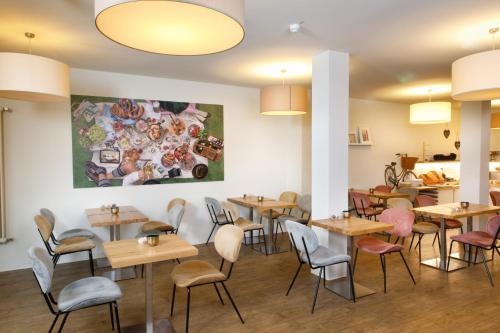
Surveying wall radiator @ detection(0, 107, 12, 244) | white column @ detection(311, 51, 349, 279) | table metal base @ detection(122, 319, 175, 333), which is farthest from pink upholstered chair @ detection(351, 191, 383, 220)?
wall radiator @ detection(0, 107, 12, 244)

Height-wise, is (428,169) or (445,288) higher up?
(428,169)

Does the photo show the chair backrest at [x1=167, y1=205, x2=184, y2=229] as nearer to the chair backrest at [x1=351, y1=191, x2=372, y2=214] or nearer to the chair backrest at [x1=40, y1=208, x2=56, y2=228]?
the chair backrest at [x1=40, y1=208, x2=56, y2=228]

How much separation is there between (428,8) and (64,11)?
9.46 feet

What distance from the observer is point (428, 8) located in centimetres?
269

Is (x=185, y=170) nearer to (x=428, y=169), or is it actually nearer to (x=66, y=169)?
(x=66, y=169)

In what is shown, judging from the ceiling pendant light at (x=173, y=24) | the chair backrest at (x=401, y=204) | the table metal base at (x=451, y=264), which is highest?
the ceiling pendant light at (x=173, y=24)

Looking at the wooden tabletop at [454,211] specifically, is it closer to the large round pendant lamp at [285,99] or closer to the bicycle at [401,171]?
the large round pendant lamp at [285,99]

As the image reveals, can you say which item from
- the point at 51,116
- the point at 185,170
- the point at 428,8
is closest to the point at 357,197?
the point at 185,170

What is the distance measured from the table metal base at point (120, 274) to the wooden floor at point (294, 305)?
0.42ft

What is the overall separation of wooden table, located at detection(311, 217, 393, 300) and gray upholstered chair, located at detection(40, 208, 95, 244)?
2757 mm

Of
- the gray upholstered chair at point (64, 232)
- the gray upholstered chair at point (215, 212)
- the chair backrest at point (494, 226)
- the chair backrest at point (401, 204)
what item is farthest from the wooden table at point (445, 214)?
the gray upholstered chair at point (64, 232)

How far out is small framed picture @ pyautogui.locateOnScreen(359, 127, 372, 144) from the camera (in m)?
6.91

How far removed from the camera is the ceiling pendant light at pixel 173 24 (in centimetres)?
144

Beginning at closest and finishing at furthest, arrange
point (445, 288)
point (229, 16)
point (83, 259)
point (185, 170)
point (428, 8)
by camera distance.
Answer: point (229, 16)
point (428, 8)
point (445, 288)
point (83, 259)
point (185, 170)
